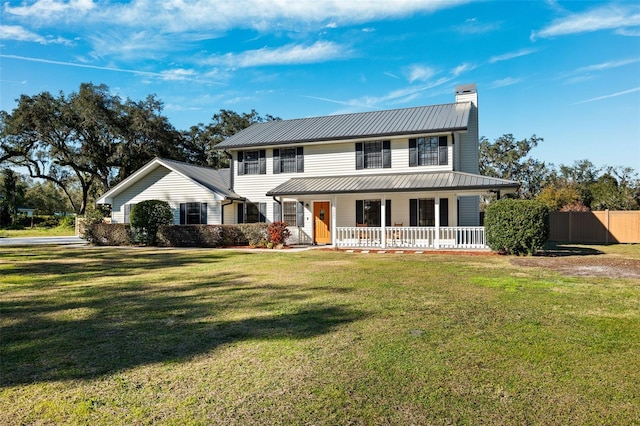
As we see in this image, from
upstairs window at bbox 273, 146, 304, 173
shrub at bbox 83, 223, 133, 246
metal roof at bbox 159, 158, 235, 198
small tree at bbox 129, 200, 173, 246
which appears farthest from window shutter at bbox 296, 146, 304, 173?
shrub at bbox 83, 223, 133, 246

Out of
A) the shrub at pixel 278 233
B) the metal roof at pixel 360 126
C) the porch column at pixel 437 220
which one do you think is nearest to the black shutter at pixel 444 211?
the porch column at pixel 437 220

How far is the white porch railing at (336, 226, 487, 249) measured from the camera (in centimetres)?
1673

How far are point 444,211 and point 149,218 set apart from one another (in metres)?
14.9

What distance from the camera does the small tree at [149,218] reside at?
2014 centimetres

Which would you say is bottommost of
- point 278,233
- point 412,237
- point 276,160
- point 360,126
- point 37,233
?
point 37,233

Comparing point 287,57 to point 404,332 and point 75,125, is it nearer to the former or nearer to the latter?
point 404,332

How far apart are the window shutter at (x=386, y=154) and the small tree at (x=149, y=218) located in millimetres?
11823

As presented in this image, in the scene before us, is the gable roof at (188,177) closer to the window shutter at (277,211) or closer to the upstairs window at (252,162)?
the upstairs window at (252,162)

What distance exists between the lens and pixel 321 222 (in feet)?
68.2

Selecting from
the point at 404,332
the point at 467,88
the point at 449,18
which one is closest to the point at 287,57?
the point at 449,18

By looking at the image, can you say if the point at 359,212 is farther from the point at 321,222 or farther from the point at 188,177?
the point at 188,177

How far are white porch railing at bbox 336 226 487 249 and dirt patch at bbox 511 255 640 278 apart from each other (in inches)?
131

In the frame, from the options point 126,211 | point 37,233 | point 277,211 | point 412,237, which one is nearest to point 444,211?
point 412,237

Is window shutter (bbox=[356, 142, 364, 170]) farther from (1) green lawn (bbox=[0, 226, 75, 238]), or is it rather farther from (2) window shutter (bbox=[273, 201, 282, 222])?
(1) green lawn (bbox=[0, 226, 75, 238])
